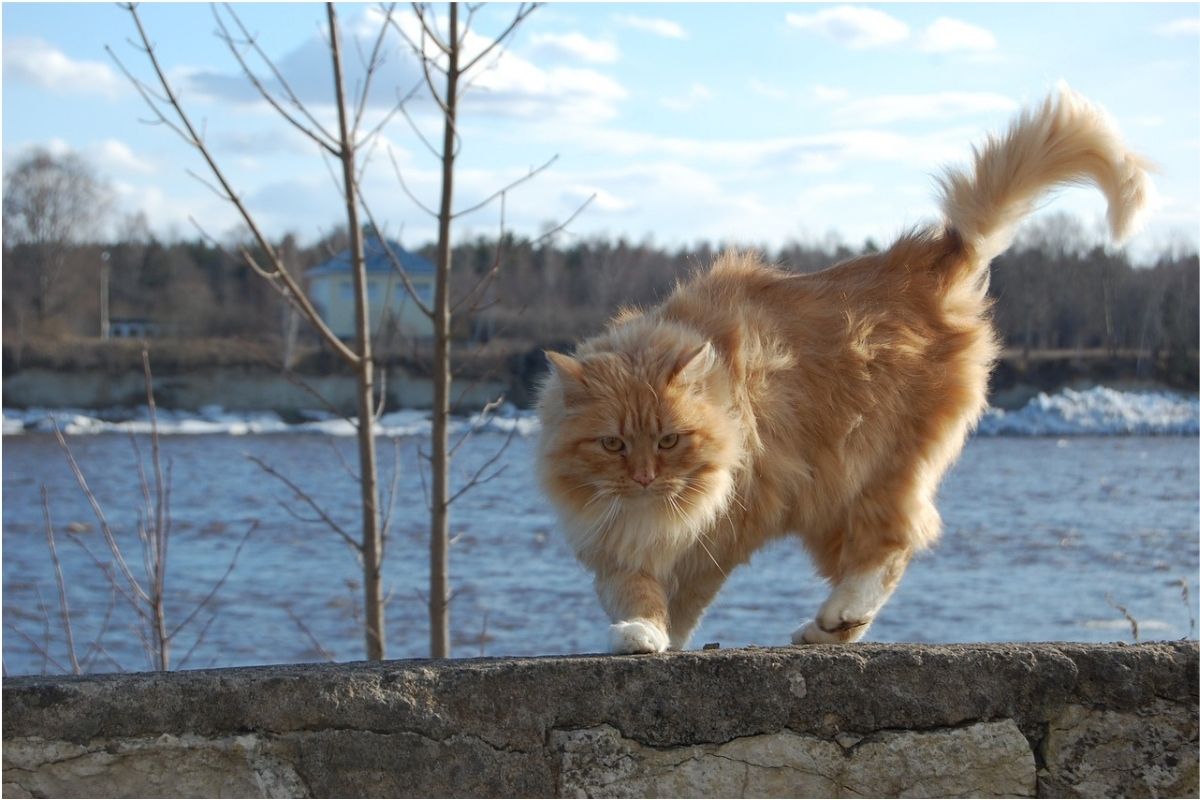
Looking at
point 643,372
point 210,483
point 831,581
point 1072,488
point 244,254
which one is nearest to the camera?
point 643,372

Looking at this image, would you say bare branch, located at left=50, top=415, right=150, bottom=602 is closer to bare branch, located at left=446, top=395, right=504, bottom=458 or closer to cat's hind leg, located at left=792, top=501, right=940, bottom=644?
bare branch, located at left=446, top=395, right=504, bottom=458

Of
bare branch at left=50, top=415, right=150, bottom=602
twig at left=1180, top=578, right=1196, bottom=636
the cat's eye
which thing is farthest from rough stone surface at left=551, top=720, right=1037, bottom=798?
bare branch at left=50, top=415, right=150, bottom=602

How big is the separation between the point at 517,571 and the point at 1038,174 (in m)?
14.3

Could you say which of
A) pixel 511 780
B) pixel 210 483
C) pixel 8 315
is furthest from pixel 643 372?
pixel 8 315

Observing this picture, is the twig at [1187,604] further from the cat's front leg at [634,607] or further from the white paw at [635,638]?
the white paw at [635,638]

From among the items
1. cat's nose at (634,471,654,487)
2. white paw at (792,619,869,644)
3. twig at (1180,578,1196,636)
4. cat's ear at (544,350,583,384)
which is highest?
cat's ear at (544,350,583,384)

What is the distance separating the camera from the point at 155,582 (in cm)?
510

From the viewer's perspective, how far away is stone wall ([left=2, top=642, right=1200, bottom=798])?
2.52 meters

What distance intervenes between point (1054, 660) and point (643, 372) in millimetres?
1292

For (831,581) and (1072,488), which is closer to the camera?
(831,581)

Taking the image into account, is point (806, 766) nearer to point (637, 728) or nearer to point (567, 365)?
point (637, 728)

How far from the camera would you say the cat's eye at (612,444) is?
3293mm

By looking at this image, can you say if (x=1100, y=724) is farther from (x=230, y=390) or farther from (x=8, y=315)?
(x=230, y=390)

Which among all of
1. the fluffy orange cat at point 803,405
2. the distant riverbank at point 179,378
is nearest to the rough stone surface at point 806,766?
the fluffy orange cat at point 803,405
